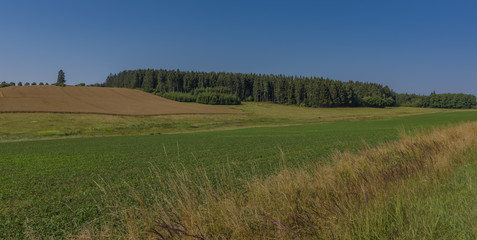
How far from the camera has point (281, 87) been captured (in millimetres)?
155750

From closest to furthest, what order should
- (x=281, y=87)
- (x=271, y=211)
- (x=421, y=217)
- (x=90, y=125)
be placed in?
(x=421, y=217)
(x=271, y=211)
(x=90, y=125)
(x=281, y=87)

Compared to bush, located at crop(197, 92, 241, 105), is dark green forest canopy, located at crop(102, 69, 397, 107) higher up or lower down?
higher up

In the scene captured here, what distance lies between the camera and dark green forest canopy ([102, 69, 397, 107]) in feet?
440

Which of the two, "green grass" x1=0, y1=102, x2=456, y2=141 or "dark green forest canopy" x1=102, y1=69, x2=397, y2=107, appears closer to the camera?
"green grass" x1=0, y1=102, x2=456, y2=141

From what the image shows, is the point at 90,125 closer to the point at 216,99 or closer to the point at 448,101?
the point at 216,99

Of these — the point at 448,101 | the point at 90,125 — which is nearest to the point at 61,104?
the point at 90,125

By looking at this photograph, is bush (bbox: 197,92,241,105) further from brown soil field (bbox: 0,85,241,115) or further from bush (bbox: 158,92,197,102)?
brown soil field (bbox: 0,85,241,115)

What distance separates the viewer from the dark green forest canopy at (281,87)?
13400 cm

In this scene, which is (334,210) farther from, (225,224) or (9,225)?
(9,225)

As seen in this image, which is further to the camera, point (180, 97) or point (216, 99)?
point (180, 97)

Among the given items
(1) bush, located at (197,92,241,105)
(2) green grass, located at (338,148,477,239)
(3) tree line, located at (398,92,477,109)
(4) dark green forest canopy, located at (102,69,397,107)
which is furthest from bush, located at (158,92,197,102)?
(3) tree line, located at (398,92,477,109)

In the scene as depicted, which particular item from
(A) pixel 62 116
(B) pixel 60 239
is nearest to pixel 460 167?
(B) pixel 60 239

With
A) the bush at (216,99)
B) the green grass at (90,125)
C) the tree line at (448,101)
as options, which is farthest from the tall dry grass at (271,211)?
the tree line at (448,101)

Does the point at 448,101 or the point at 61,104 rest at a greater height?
the point at 448,101
